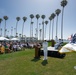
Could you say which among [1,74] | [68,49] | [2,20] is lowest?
[1,74]

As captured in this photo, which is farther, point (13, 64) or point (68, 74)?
point (13, 64)

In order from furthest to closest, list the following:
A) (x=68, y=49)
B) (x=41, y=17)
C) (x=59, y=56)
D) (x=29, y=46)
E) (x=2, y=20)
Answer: (x=41, y=17), (x=2, y=20), (x=29, y=46), (x=59, y=56), (x=68, y=49)

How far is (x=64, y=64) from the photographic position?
1415cm

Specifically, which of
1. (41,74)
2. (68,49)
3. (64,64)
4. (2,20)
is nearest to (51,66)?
(64,64)

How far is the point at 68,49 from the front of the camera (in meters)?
6.85

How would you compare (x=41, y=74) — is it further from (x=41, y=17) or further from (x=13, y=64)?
(x=41, y=17)

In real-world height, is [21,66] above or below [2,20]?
below

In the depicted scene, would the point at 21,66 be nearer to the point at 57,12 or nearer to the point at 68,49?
the point at 68,49

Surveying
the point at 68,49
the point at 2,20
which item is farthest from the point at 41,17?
the point at 68,49

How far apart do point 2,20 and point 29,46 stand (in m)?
66.1

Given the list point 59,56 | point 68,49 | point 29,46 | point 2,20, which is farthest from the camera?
point 2,20

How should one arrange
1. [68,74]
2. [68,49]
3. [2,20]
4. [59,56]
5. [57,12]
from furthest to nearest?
[2,20]
[57,12]
[59,56]
[68,74]
[68,49]

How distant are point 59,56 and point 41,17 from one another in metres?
88.1

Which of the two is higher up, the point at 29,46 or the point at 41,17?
the point at 41,17
